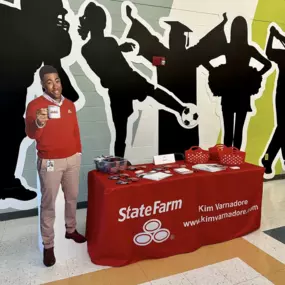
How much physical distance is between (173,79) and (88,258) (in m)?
2.25

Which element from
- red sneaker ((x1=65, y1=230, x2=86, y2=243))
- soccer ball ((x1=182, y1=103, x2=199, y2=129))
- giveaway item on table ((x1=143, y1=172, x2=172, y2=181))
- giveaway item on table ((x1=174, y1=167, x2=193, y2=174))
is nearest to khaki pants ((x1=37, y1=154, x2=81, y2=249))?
red sneaker ((x1=65, y1=230, x2=86, y2=243))

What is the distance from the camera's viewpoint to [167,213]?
2.27 m

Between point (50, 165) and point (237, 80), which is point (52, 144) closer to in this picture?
point (50, 165)

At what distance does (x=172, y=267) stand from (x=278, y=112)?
3.13m

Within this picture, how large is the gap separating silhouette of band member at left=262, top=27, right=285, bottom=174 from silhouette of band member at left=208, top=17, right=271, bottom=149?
190 millimetres

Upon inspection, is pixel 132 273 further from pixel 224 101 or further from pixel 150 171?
pixel 224 101

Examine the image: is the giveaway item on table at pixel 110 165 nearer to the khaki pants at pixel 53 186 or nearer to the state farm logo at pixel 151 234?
the khaki pants at pixel 53 186

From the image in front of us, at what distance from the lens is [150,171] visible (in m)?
2.52

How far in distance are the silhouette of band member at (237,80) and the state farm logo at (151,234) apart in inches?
81.7

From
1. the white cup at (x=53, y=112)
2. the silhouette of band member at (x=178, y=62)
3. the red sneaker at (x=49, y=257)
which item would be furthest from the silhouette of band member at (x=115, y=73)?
the red sneaker at (x=49, y=257)

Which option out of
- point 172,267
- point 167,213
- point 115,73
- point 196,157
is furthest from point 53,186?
point 115,73

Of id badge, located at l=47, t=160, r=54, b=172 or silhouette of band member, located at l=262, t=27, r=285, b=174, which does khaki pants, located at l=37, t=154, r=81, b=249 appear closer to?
id badge, located at l=47, t=160, r=54, b=172

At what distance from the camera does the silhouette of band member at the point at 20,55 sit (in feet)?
9.13

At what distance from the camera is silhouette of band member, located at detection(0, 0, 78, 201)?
9.13 ft
